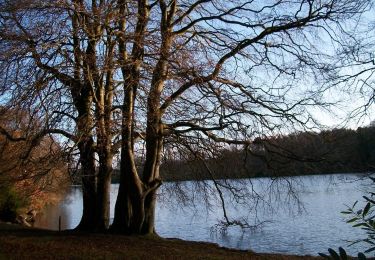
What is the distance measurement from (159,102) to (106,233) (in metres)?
4.29

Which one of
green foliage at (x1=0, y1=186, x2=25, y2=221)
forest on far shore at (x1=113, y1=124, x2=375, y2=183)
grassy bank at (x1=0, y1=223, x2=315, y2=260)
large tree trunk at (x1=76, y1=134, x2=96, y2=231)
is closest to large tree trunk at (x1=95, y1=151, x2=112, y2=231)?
large tree trunk at (x1=76, y1=134, x2=96, y2=231)

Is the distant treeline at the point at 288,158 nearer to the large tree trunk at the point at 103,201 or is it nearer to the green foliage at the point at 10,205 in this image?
the large tree trunk at the point at 103,201

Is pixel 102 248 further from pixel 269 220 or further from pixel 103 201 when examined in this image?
pixel 269 220

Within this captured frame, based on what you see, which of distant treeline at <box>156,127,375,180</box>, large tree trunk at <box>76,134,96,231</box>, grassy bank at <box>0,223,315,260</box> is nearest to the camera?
grassy bank at <box>0,223,315,260</box>

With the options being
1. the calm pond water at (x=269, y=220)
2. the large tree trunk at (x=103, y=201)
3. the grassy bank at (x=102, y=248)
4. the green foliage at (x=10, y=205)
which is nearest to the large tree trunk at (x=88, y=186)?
the large tree trunk at (x=103, y=201)

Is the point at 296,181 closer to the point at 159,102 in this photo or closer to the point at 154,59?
the point at 159,102

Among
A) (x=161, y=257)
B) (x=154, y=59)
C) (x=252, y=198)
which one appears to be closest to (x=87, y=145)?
(x=154, y=59)

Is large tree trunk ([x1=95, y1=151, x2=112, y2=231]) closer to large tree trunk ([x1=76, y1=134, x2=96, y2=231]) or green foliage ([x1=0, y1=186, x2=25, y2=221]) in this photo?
large tree trunk ([x1=76, y1=134, x2=96, y2=231])

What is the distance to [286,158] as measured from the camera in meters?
14.9

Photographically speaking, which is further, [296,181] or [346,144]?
[296,181]

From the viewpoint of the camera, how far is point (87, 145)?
13.2 metres

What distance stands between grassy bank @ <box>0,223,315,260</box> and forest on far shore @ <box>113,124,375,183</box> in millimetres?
2897

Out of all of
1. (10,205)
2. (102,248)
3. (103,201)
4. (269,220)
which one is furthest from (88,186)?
(10,205)

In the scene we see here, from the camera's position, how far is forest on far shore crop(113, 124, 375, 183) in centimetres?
1376
